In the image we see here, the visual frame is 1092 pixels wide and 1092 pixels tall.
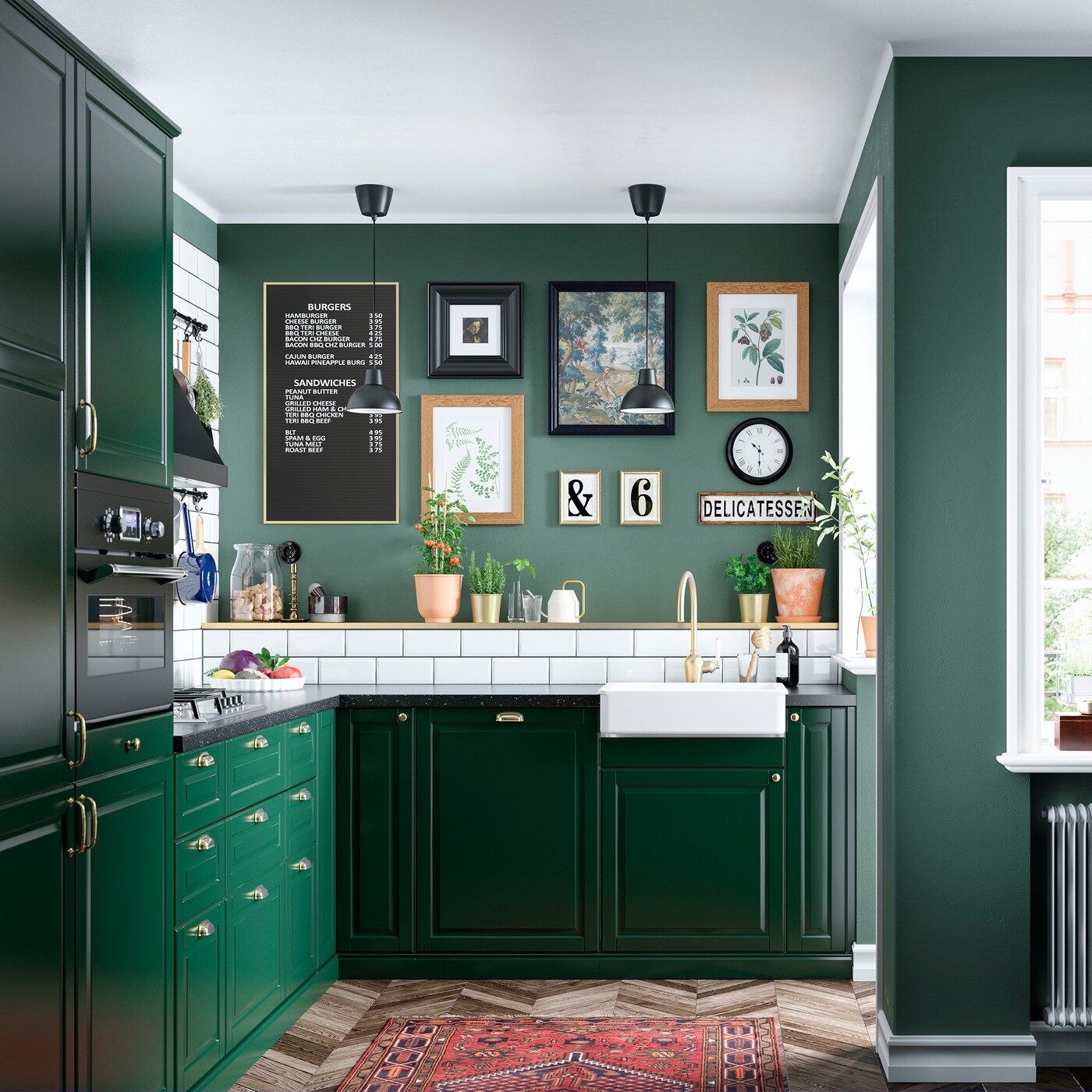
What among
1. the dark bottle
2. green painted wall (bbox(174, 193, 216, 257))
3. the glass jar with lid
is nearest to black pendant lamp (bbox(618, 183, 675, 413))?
the dark bottle

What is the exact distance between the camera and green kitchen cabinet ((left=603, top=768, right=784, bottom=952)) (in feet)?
12.0

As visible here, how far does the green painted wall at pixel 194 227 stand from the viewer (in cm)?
401

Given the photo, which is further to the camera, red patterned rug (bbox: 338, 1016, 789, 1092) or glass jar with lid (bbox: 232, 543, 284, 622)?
glass jar with lid (bbox: 232, 543, 284, 622)

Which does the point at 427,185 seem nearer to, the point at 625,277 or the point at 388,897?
the point at 625,277

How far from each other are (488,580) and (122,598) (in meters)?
1.96

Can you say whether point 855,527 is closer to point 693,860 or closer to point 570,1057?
point 693,860

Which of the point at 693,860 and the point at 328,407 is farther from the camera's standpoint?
the point at 328,407

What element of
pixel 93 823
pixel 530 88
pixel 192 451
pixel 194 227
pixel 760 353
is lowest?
pixel 93 823

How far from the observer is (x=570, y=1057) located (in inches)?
120

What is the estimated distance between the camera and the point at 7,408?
6.45ft

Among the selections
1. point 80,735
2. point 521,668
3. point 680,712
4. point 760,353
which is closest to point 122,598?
point 80,735

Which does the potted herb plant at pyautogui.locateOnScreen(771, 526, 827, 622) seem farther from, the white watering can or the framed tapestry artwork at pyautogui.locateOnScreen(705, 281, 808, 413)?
the white watering can

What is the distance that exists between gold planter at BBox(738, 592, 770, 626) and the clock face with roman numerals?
0.45 metres

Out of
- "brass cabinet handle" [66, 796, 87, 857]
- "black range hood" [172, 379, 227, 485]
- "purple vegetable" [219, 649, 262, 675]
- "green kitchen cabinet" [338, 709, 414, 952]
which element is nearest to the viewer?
"brass cabinet handle" [66, 796, 87, 857]
